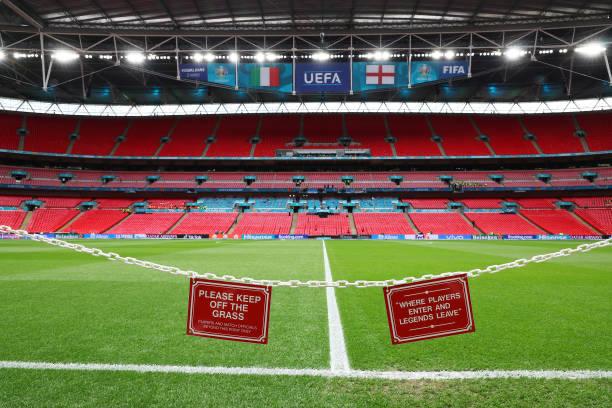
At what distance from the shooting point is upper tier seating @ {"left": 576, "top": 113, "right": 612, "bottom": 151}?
44250mm

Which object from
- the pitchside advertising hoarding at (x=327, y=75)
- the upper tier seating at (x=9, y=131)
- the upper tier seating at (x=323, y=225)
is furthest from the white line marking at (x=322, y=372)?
the upper tier seating at (x=9, y=131)

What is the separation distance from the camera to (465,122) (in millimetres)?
52062

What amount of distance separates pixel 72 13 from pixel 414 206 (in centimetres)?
4120

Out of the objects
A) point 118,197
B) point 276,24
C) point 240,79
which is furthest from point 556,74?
point 118,197

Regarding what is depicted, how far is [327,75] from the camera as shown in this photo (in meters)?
24.3

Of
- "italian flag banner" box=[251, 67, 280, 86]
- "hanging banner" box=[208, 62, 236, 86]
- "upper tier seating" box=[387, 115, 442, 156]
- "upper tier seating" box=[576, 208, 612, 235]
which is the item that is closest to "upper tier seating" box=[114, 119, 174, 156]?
"hanging banner" box=[208, 62, 236, 86]

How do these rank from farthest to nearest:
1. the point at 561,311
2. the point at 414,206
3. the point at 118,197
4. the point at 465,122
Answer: the point at 465,122, the point at 118,197, the point at 414,206, the point at 561,311

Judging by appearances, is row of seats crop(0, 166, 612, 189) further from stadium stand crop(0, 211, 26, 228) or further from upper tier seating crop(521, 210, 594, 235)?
stadium stand crop(0, 211, 26, 228)

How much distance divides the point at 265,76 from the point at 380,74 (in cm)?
874

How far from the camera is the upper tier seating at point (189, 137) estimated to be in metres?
49.7

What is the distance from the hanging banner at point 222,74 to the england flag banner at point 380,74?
10.3m

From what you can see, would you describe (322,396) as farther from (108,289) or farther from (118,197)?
(118,197)

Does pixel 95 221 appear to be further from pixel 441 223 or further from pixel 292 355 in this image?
pixel 292 355

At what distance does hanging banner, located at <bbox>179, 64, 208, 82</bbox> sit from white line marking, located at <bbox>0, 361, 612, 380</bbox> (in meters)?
25.4
